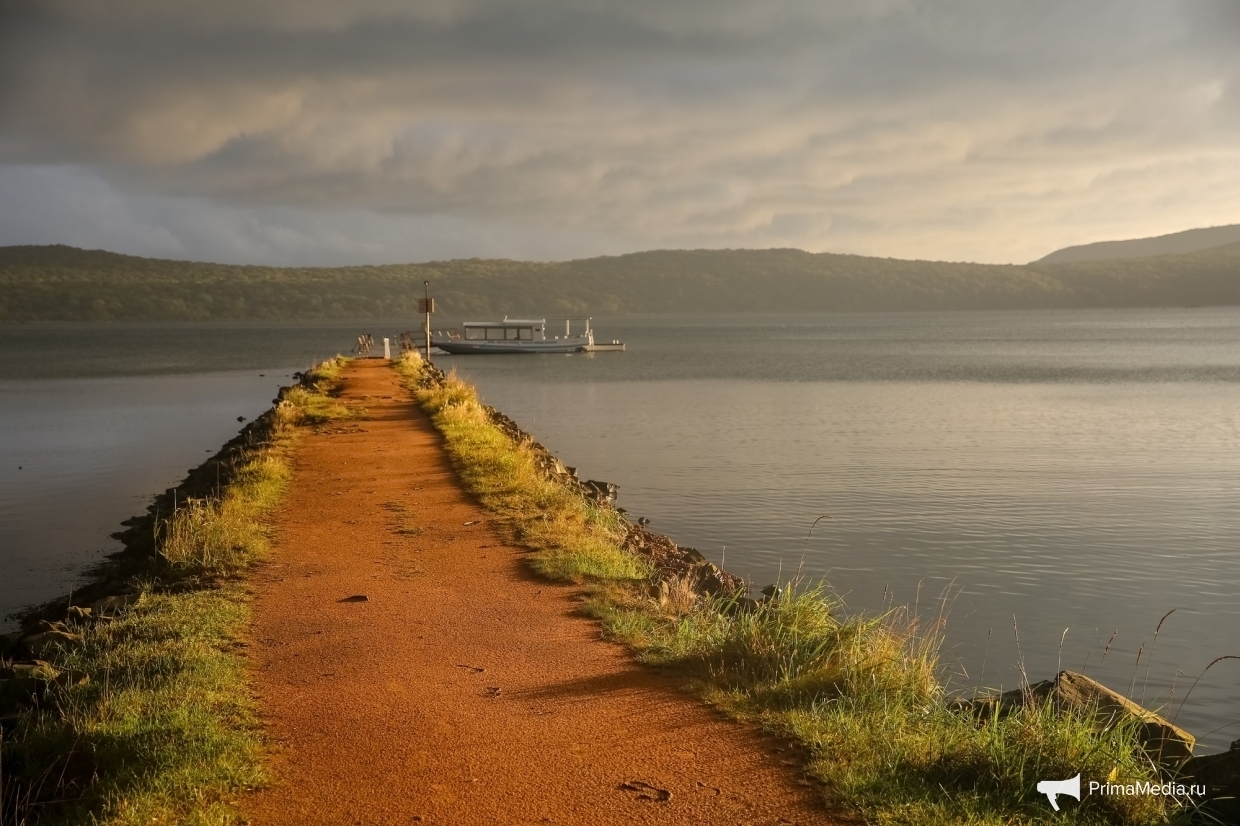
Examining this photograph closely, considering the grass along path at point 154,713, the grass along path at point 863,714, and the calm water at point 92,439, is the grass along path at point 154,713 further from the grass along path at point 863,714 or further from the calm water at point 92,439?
the calm water at point 92,439

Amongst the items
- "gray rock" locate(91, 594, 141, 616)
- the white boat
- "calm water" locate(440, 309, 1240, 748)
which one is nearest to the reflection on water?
"gray rock" locate(91, 594, 141, 616)

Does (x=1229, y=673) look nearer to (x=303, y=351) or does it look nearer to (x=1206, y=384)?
(x=1206, y=384)

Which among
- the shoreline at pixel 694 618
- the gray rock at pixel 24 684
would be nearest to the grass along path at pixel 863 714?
the shoreline at pixel 694 618

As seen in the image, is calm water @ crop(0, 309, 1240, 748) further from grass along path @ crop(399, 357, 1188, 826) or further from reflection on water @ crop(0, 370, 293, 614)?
grass along path @ crop(399, 357, 1188, 826)

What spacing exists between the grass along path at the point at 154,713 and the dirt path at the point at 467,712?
0.73ft

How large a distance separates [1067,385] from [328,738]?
5093 centimetres

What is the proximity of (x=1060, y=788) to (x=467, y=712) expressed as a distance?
10.5ft

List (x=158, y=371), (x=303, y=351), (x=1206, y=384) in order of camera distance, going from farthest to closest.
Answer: (x=303, y=351) < (x=158, y=371) < (x=1206, y=384)

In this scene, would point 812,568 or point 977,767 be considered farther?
point 812,568

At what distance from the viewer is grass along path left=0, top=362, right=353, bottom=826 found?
5492mm

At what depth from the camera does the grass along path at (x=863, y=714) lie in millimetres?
5668

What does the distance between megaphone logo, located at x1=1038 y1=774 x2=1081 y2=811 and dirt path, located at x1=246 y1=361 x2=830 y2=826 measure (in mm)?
1103

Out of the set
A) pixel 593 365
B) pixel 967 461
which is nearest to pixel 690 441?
pixel 967 461

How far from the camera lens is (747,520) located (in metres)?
19.0
